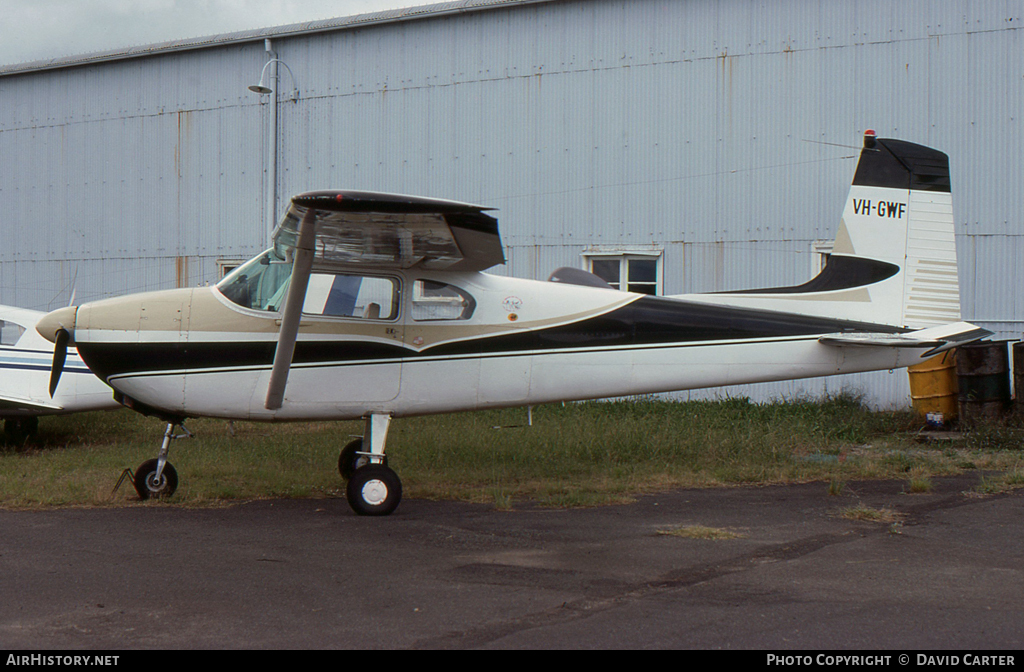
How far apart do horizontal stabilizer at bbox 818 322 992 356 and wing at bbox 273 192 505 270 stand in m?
3.00

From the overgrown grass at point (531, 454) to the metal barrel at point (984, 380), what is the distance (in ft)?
1.41

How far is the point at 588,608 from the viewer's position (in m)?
4.09

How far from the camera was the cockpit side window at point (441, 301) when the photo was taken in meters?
6.85

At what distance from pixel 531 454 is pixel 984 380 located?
19.2 feet

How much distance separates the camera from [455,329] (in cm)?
686

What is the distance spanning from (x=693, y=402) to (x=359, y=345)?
23.0ft

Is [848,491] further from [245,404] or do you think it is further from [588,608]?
[245,404]

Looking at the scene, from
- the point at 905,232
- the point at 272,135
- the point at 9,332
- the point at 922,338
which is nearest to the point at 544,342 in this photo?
the point at 922,338

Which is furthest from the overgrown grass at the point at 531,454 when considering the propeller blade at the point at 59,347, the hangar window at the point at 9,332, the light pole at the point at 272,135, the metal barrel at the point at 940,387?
the light pole at the point at 272,135

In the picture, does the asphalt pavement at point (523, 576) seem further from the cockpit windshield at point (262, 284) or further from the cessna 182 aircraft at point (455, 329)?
the cockpit windshield at point (262, 284)

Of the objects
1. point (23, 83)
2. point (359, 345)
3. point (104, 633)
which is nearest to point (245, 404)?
point (359, 345)

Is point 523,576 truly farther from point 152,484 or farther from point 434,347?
point 152,484

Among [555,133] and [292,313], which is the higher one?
[555,133]

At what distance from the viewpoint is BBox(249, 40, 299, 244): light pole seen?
14961mm
